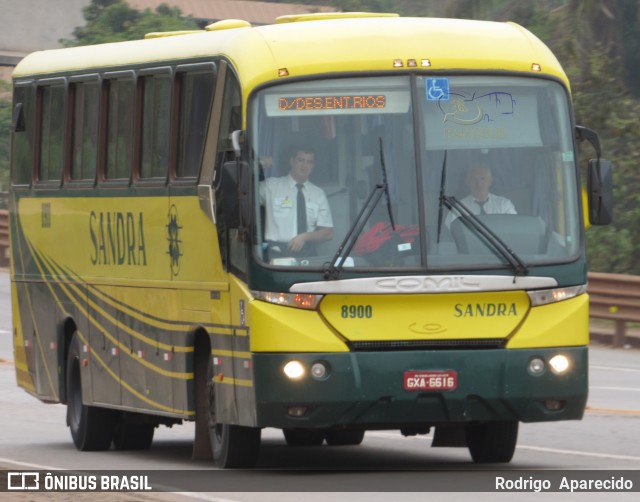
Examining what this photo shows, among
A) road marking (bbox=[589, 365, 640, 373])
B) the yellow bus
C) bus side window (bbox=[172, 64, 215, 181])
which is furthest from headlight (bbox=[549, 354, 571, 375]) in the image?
road marking (bbox=[589, 365, 640, 373])

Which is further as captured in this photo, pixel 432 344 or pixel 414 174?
pixel 414 174

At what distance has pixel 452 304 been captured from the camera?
12133mm

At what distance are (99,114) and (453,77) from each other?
4281mm

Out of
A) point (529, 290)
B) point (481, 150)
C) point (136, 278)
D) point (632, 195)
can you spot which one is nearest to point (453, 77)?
point (481, 150)

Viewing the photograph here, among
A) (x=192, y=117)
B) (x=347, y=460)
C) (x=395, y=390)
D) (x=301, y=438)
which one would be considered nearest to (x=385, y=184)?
(x=395, y=390)

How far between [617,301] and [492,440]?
492 inches

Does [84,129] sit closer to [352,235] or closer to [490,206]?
[352,235]

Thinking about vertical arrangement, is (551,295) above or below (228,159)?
below

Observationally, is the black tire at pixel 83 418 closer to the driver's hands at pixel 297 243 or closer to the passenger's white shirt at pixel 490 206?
the driver's hands at pixel 297 243

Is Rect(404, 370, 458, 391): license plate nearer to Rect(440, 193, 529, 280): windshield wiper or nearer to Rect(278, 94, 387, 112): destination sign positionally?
Rect(440, 193, 529, 280): windshield wiper

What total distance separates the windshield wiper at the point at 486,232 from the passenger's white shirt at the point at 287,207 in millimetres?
793

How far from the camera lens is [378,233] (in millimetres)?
12180

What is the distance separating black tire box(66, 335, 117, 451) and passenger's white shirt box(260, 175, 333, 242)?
15.4ft

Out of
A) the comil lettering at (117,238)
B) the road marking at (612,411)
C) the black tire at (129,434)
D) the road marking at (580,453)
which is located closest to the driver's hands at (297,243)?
the comil lettering at (117,238)
